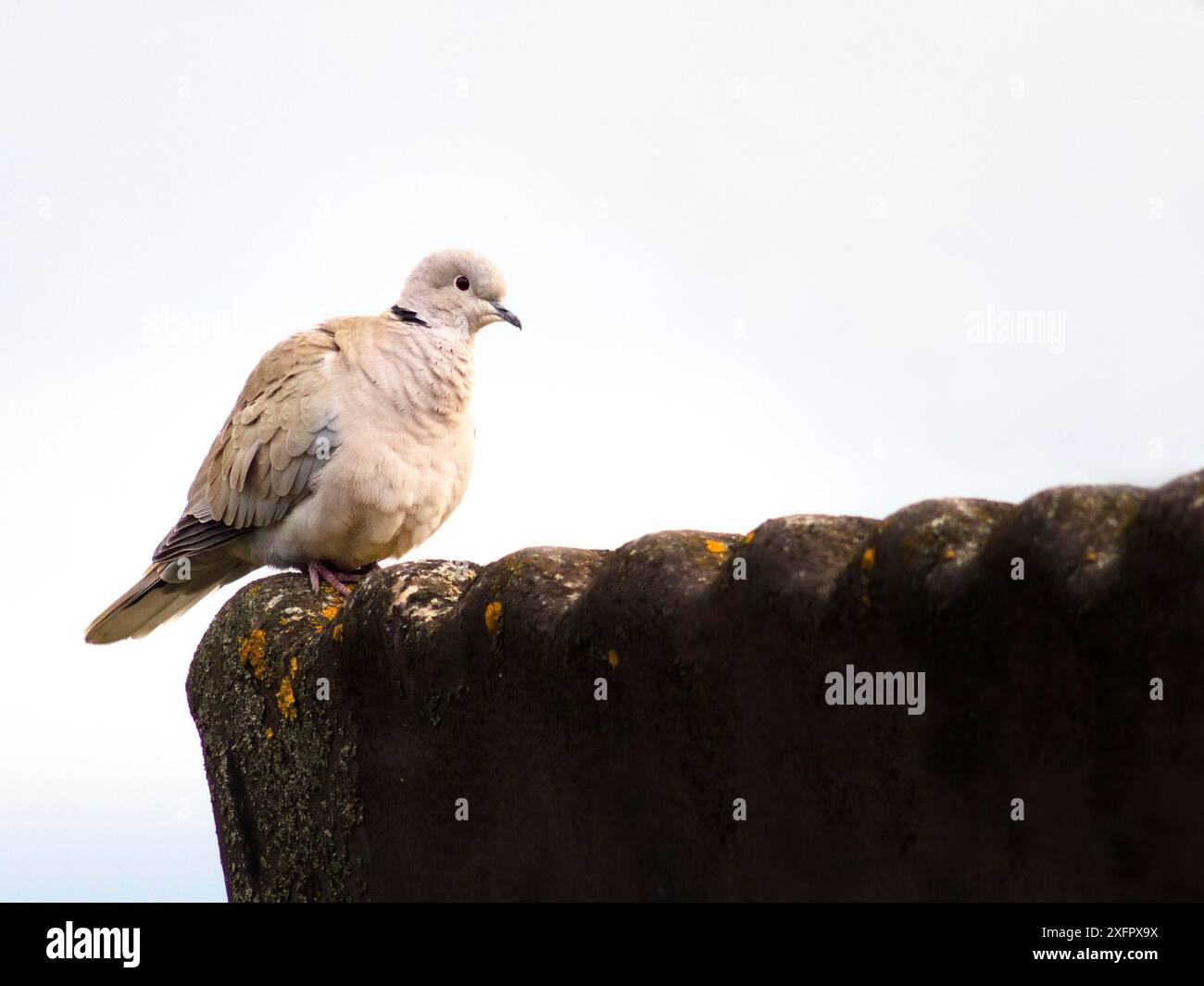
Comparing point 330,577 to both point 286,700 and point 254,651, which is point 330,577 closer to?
→ point 254,651

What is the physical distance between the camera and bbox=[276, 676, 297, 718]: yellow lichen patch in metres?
5.73

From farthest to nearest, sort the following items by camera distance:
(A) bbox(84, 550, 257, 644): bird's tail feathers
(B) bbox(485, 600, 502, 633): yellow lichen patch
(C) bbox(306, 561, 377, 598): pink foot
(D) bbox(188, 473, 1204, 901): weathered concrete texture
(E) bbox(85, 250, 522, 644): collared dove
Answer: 1. (A) bbox(84, 550, 257, 644): bird's tail feathers
2. (E) bbox(85, 250, 522, 644): collared dove
3. (C) bbox(306, 561, 377, 598): pink foot
4. (B) bbox(485, 600, 502, 633): yellow lichen patch
5. (D) bbox(188, 473, 1204, 901): weathered concrete texture

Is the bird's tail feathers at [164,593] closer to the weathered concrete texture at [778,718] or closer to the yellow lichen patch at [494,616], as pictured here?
the weathered concrete texture at [778,718]

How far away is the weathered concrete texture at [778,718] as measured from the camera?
319cm

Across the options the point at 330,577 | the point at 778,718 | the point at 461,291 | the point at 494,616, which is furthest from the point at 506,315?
the point at 778,718

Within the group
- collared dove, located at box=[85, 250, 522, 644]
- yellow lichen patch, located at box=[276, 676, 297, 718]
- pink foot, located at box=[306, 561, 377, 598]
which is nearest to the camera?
yellow lichen patch, located at box=[276, 676, 297, 718]

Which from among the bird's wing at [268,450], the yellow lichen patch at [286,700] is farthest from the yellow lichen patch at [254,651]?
the bird's wing at [268,450]

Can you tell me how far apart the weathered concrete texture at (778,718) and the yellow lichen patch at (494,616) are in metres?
0.01

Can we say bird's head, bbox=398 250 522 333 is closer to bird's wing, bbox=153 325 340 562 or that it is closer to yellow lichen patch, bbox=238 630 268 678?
bird's wing, bbox=153 325 340 562

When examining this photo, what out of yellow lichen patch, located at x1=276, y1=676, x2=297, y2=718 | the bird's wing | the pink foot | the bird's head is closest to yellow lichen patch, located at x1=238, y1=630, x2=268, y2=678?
yellow lichen patch, located at x1=276, y1=676, x2=297, y2=718

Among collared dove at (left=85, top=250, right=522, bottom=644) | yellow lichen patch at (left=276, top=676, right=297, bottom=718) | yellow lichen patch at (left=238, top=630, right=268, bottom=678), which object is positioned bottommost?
yellow lichen patch at (left=276, top=676, right=297, bottom=718)
